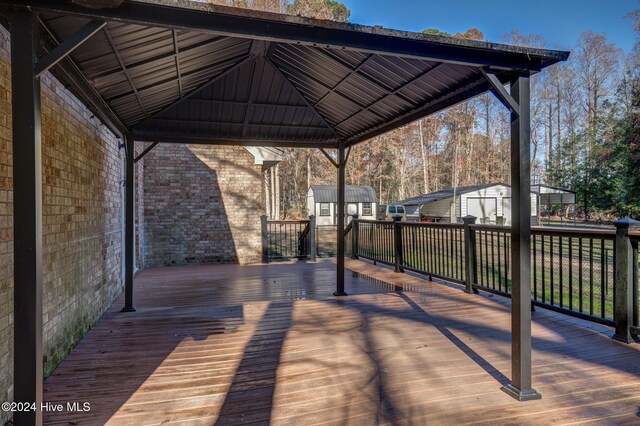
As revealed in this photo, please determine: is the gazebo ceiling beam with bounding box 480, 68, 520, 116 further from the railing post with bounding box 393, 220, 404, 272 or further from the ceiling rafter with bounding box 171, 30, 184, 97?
the railing post with bounding box 393, 220, 404, 272

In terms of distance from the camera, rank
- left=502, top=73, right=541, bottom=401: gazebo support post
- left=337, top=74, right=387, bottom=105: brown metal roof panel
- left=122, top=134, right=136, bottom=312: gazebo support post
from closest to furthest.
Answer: left=502, top=73, right=541, bottom=401: gazebo support post → left=337, top=74, right=387, bottom=105: brown metal roof panel → left=122, top=134, right=136, bottom=312: gazebo support post

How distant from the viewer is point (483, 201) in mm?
24438

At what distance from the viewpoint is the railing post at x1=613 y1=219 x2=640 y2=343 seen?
3.40 m

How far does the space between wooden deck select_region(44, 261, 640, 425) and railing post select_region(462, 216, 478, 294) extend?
0.34m

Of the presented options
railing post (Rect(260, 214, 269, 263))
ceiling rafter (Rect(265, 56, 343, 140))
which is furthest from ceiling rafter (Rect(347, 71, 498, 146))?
railing post (Rect(260, 214, 269, 263))

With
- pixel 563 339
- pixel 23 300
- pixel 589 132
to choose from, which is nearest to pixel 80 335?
pixel 23 300

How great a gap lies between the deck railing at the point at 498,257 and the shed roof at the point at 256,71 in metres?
1.96

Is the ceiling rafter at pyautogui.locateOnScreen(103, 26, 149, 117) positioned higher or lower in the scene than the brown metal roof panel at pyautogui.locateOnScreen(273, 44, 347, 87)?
lower

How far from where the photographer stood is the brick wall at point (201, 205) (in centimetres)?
899

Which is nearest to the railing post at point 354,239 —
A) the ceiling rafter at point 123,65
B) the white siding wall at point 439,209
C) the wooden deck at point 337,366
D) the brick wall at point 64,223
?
the wooden deck at point 337,366

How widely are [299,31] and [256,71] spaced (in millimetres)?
2180

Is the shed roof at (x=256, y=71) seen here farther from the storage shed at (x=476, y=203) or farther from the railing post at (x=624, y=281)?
the storage shed at (x=476, y=203)

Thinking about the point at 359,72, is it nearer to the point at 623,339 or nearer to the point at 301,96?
the point at 301,96

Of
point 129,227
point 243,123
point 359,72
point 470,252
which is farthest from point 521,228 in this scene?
point 129,227
